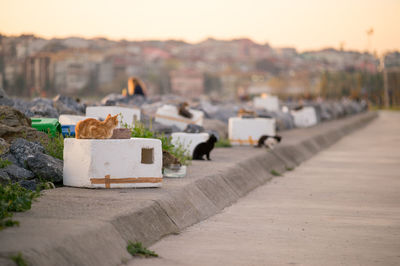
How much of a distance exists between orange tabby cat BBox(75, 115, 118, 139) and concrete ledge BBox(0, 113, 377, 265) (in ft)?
2.24

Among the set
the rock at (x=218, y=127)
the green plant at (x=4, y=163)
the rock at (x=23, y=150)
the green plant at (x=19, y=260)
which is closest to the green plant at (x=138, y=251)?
the green plant at (x=19, y=260)

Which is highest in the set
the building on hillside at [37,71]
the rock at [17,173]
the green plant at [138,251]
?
the building on hillside at [37,71]

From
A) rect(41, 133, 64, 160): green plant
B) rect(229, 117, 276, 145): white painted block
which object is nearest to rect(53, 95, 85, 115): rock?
rect(229, 117, 276, 145): white painted block

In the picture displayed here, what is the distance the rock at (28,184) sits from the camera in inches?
391

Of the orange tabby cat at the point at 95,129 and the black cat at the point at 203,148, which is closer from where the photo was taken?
the orange tabby cat at the point at 95,129

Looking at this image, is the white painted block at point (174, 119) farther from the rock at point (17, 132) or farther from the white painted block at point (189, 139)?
the rock at point (17, 132)

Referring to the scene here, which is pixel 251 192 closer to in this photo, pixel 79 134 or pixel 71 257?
pixel 79 134

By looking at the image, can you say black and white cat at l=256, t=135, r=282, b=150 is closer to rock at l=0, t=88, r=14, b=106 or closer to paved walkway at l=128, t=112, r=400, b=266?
paved walkway at l=128, t=112, r=400, b=266

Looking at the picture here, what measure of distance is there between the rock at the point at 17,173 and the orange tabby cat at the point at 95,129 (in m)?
0.81

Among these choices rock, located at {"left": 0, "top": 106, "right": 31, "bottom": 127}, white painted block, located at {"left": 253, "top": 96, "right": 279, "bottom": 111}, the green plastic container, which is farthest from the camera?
white painted block, located at {"left": 253, "top": 96, "right": 279, "bottom": 111}

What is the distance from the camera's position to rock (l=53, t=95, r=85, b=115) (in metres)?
21.2

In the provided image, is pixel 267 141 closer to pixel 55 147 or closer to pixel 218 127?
pixel 218 127

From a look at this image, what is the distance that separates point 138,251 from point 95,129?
2883mm

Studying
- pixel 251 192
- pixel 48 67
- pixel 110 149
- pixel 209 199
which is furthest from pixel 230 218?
pixel 48 67
